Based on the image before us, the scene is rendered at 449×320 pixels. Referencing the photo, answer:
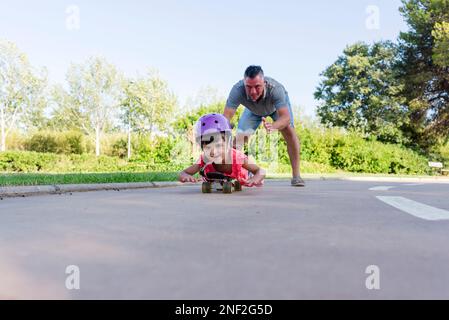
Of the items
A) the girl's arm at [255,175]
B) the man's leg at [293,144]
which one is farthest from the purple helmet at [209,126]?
the man's leg at [293,144]

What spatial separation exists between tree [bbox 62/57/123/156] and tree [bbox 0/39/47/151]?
3.94 m

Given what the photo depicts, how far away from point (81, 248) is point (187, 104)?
33563 millimetres

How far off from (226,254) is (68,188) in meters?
4.71

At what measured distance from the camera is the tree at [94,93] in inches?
1665

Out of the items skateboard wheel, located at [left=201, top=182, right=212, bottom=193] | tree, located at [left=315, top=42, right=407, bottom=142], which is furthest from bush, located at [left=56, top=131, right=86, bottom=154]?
skateboard wheel, located at [left=201, top=182, right=212, bottom=193]

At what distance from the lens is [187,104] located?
116 feet

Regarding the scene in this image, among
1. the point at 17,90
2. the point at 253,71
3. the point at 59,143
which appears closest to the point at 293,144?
the point at 253,71

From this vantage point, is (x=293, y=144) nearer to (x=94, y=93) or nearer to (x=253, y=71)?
(x=253, y=71)

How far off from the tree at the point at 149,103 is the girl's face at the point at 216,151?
94.4 feet

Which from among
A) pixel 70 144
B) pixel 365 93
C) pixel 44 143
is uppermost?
pixel 365 93

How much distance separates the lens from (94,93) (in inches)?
1677

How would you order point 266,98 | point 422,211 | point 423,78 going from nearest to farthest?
point 422,211 → point 266,98 → point 423,78

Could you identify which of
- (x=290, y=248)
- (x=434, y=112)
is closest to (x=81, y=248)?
(x=290, y=248)
